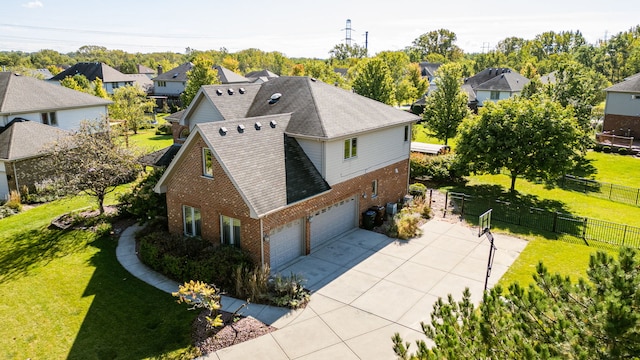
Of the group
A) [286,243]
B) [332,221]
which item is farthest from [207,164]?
[332,221]

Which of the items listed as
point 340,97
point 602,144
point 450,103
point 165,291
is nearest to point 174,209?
point 165,291

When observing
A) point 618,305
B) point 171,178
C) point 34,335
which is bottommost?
point 34,335

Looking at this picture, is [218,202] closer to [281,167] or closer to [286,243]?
[281,167]

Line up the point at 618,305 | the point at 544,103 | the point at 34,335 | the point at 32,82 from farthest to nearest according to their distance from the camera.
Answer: the point at 32,82 < the point at 544,103 < the point at 34,335 < the point at 618,305

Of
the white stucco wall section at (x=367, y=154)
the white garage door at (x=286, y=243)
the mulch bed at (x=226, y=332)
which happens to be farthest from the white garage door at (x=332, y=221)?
the mulch bed at (x=226, y=332)

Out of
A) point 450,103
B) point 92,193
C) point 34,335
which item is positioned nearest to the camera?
point 34,335

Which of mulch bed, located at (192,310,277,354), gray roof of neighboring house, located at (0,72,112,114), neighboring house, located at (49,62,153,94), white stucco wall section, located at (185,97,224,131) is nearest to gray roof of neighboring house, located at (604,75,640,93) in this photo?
white stucco wall section, located at (185,97,224,131)

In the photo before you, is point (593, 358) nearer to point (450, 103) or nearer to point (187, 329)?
point (187, 329)

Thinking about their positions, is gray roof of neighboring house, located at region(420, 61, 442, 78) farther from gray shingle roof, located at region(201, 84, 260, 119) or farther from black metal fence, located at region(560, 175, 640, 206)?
gray shingle roof, located at region(201, 84, 260, 119)
